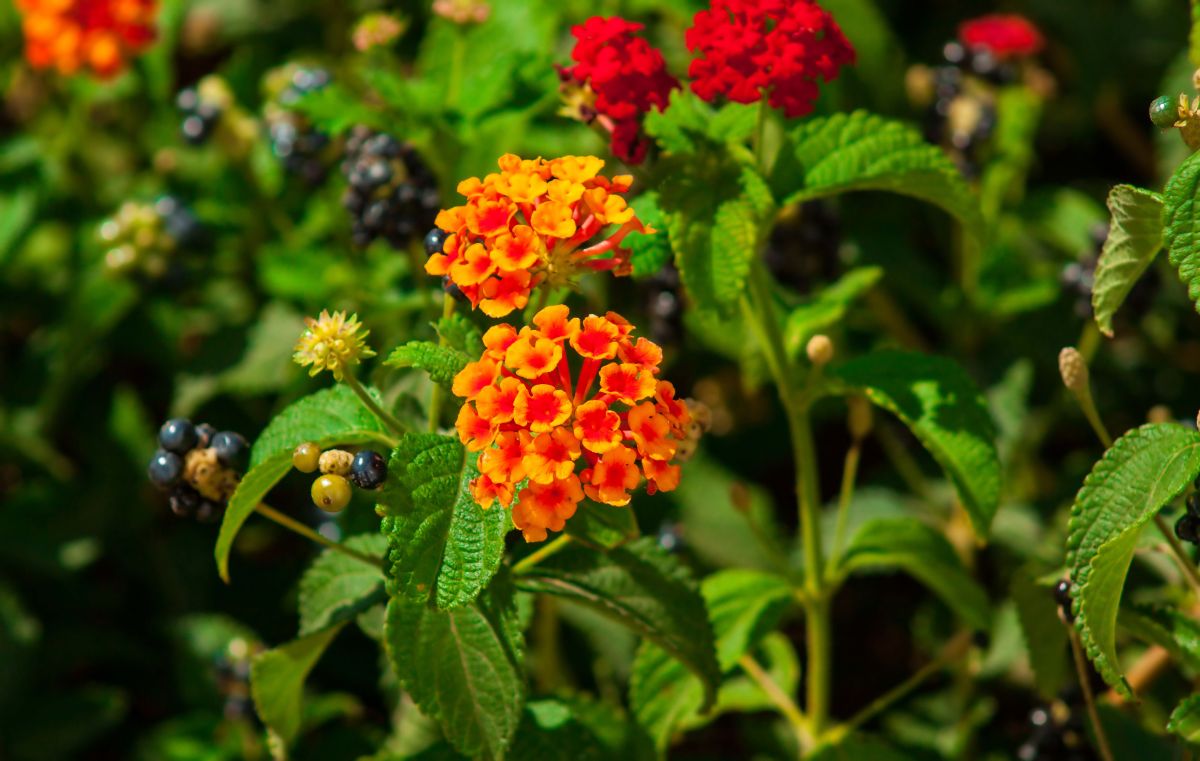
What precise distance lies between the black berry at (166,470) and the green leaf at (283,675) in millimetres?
300

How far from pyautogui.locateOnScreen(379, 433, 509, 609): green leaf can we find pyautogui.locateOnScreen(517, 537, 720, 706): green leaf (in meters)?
0.29

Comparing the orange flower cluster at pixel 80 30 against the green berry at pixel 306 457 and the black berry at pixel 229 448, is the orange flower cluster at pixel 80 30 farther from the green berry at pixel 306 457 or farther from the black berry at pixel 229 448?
the green berry at pixel 306 457

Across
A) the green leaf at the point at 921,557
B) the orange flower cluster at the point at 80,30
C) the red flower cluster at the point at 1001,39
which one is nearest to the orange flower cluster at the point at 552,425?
the green leaf at the point at 921,557

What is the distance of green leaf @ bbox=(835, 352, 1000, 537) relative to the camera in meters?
1.91

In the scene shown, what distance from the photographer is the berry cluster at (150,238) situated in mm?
2941

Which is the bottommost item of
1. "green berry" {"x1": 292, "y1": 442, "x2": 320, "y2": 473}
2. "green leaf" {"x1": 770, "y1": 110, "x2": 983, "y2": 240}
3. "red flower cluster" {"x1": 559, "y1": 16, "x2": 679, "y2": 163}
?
"green berry" {"x1": 292, "y1": 442, "x2": 320, "y2": 473}

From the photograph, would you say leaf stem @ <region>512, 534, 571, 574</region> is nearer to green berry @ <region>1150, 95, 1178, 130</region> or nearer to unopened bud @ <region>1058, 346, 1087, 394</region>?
unopened bud @ <region>1058, 346, 1087, 394</region>

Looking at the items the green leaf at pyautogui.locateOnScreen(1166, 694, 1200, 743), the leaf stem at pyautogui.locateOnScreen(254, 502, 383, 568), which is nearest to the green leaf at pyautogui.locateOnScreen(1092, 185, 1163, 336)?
the green leaf at pyautogui.locateOnScreen(1166, 694, 1200, 743)

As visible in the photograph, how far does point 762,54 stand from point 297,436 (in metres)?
0.83

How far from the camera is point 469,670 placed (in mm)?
1753

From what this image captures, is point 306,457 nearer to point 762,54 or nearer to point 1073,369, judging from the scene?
point 762,54

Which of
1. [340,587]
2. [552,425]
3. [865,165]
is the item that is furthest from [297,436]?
[865,165]

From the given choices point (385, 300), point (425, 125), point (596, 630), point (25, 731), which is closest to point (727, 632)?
point (596, 630)

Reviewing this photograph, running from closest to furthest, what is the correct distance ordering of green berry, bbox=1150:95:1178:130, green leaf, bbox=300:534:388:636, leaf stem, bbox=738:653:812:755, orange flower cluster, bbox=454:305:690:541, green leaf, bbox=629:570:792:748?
orange flower cluster, bbox=454:305:690:541 → green berry, bbox=1150:95:1178:130 → green leaf, bbox=300:534:388:636 → green leaf, bbox=629:570:792:748 → leaf stem, bbox=738:653:812:755
